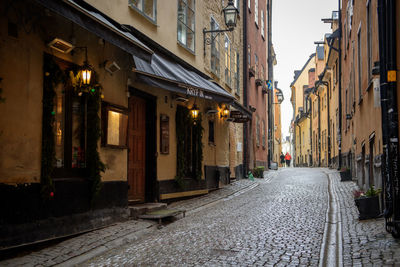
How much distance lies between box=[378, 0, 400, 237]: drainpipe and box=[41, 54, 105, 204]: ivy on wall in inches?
190

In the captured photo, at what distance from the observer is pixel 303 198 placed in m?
12.1

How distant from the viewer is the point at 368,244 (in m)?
6.17

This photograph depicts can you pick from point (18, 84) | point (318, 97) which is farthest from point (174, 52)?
point (318, 97)

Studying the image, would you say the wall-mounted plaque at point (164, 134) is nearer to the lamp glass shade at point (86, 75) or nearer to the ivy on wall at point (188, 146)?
the ivy on wall at point (188, 146)

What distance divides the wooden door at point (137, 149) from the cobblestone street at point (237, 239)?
1496 mm

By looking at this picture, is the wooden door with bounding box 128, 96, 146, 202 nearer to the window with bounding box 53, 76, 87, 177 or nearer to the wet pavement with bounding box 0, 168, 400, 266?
the wet pavement with bounding box 0, 168, 400, 266

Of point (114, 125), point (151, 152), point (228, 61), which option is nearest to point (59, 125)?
point (114, 125)

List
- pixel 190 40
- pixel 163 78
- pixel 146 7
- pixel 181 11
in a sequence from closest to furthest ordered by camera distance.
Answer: pixel 163 78
pixel 146 7
pixel 181 11
pixel 190 40

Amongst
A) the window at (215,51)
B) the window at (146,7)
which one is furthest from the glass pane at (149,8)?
the window at (215,51)

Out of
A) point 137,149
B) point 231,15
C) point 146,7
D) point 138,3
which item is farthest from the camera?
point 231,15

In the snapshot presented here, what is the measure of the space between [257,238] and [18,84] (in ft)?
14.0

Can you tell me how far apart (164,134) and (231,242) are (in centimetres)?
502

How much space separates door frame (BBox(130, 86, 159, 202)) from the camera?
10648 millimetres

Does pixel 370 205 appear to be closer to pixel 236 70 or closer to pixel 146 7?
pixel 146 7
